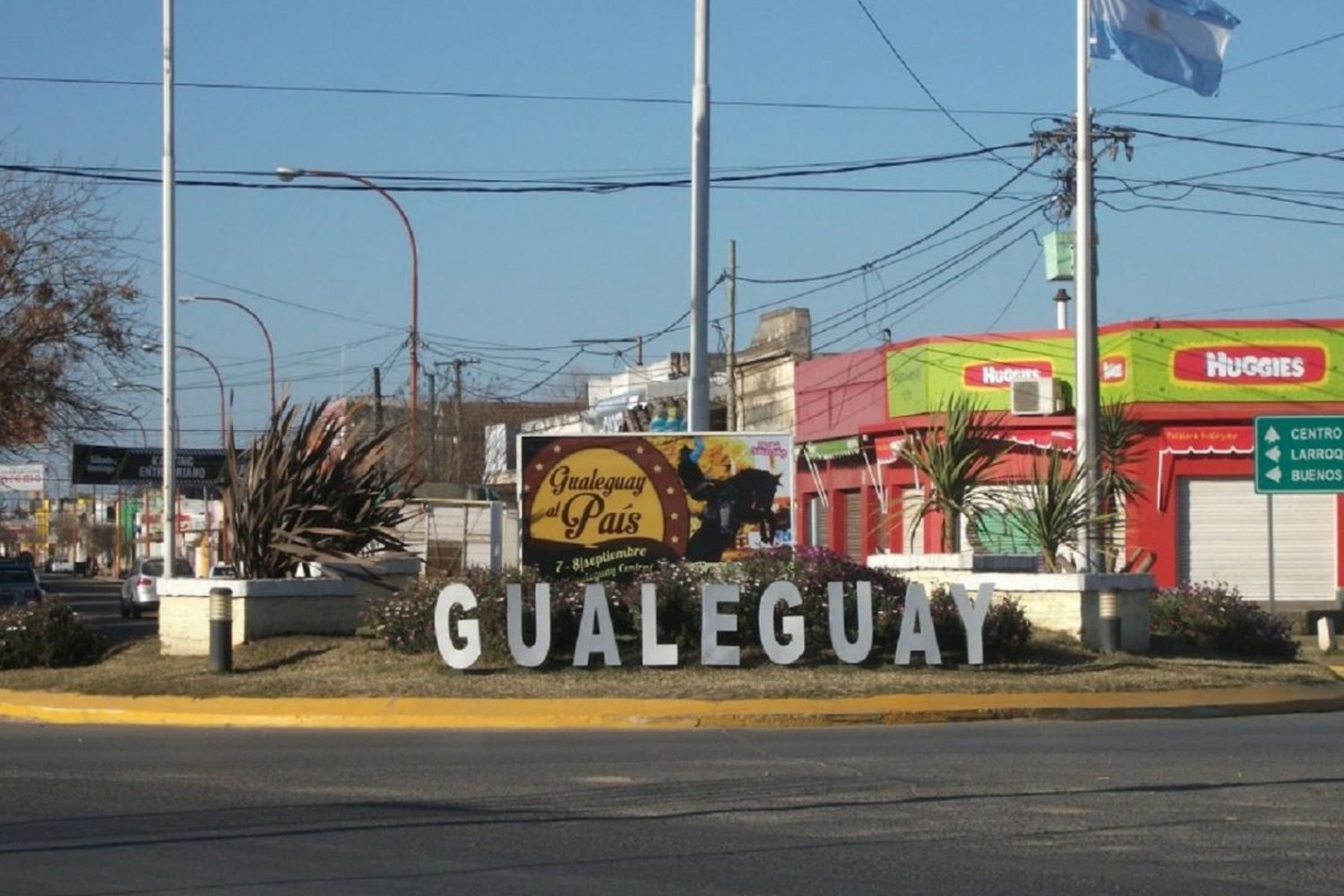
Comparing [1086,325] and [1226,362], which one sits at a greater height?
[1226,362]

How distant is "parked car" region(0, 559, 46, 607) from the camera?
37.5 m

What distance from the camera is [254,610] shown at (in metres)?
21.0

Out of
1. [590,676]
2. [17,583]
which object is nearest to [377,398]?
[17,583]

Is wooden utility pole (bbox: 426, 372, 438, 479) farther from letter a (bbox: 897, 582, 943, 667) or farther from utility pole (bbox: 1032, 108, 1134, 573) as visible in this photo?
letter a (bbox: 897, 582, 943, 667)

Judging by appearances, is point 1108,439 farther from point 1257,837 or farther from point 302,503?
point 1257,837

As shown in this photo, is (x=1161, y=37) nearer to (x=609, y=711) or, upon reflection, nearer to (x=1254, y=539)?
(x=609, y=711)

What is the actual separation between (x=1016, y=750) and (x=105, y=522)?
12519cm

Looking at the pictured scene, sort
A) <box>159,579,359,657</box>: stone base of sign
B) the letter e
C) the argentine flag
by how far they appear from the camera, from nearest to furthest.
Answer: the letter e, <box>159,579,359,657</box>: stone base of sign, the argentine flag

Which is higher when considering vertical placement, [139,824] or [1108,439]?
[1108,439]

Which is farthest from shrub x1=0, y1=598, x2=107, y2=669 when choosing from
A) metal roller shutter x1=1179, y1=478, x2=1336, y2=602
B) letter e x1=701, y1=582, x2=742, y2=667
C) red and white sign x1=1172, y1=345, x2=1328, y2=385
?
red and white sign x1=1172, y1=345, x2=1328, y2=385

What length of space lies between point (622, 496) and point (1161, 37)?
10.3 meters

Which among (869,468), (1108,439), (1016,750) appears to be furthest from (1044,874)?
(869,468)

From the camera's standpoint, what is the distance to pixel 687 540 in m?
21.7

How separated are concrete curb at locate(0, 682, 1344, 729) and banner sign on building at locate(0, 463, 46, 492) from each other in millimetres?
17648
